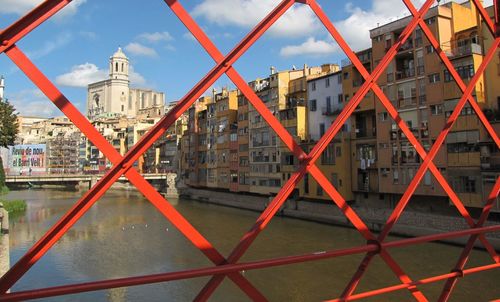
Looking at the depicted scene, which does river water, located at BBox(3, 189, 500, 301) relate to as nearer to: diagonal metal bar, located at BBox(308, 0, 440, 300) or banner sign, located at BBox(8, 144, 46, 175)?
diagonal metal bar, located at BBox(308, 0, 440, 300)

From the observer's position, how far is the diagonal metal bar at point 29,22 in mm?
1892

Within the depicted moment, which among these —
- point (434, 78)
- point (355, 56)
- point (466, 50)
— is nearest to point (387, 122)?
point (434, 78)

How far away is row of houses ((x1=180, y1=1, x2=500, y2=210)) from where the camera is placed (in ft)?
68.1

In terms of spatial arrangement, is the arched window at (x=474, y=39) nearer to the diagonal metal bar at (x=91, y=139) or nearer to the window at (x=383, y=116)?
the window at (x=383, y=116)

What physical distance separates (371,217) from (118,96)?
113m

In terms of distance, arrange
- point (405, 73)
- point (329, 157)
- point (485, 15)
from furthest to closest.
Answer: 1. point (329, 157)
2. point (405, 73)
3. point (485, 15)

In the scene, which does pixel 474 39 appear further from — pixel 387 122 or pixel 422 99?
pixel 387 122

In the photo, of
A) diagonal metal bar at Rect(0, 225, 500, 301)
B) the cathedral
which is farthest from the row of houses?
the cathedral

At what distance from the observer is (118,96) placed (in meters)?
125

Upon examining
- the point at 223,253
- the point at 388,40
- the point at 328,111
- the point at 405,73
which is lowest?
the point at 223,253

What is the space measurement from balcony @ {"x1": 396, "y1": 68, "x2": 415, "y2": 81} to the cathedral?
347 feet

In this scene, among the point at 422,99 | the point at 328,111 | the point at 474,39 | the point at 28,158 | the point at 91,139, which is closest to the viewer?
the point at 91,139

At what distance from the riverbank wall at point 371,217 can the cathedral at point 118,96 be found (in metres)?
91.7

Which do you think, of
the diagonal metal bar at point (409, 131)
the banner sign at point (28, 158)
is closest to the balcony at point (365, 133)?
the diagonal metal bar at point (409, 131)
